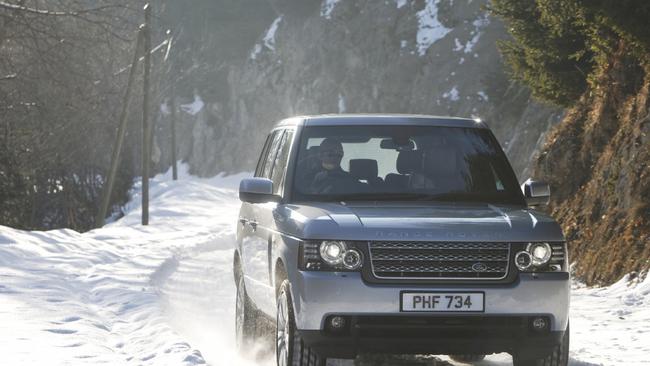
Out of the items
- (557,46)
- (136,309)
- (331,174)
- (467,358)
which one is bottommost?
(136,309)

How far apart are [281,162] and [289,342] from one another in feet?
6.25

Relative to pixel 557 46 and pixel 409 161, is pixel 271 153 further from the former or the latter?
pixel 557 46

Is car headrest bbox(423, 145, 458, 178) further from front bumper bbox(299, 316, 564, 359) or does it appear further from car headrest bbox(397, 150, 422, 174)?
front bumper bbox(299, 316, 564, 359)

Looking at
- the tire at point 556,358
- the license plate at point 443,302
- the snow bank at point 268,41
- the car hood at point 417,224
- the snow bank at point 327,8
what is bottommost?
the tire at point 556,358

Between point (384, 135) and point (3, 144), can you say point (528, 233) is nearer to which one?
point (384, 135)

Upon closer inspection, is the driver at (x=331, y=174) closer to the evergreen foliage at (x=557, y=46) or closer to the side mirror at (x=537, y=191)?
the side mirror at (x=537, y=191)

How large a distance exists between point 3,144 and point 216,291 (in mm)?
16229

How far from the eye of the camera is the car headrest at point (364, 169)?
24.6 ft

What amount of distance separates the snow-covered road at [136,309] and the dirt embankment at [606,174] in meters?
0.68

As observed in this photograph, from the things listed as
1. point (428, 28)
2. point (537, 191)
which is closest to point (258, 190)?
point (537, 191)

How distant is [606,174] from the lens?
15477 millimetres

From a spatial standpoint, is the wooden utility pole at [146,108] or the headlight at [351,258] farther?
the wooden utility pole at [146,108]

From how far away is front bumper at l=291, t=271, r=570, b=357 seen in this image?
6.21 meters

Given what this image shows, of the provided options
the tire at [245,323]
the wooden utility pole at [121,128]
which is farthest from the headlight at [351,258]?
the wooden utility pole at [121,128]
